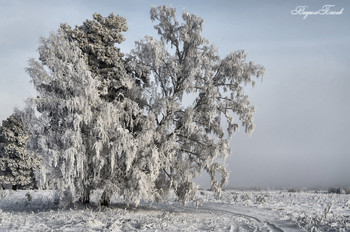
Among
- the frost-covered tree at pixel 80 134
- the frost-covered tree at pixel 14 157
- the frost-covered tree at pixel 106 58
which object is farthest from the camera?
the frost-covered tree at pixel 14 157

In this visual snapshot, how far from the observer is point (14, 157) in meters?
30.3

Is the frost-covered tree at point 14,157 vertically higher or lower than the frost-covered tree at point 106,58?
lower

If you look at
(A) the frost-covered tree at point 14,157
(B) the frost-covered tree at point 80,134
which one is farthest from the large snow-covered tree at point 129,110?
(A) the frost-covered tree at point 14,157

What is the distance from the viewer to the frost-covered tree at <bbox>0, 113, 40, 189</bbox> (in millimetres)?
29562

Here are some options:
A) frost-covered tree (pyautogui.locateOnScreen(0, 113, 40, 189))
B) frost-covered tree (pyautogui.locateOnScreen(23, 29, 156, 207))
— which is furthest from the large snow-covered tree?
frost-covered tree (pyautogui.locateOnScreen(0, 113, 40, 189))

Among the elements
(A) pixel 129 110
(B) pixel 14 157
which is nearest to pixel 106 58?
(A) pixel 129 110

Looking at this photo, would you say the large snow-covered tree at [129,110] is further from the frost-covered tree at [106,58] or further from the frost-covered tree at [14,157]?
the frost-covered tree at [14,157]

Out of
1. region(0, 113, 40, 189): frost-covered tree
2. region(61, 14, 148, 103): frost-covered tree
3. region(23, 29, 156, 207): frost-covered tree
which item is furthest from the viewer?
region(0, 113, 40, 189): frost-covered tree

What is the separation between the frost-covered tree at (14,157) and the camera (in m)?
29.6

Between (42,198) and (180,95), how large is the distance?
45.9ft

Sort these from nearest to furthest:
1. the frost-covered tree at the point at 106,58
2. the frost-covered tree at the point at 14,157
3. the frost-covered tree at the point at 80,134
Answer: the frost-covered tree at the point at 80,134, the frost-covered tree at the point at 106,58, the frost-covered tree at the point at 14,157

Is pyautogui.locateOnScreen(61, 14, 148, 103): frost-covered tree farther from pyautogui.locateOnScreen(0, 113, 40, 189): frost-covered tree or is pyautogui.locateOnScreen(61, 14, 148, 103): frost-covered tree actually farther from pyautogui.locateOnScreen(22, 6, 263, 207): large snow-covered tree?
pyautogui.locateOnScreen(0, 113, 40, 189): frost-covered tree

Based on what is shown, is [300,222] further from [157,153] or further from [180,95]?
[180,95]

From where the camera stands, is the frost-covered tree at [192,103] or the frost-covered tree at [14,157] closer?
the frost-covered tree at [192,103]
